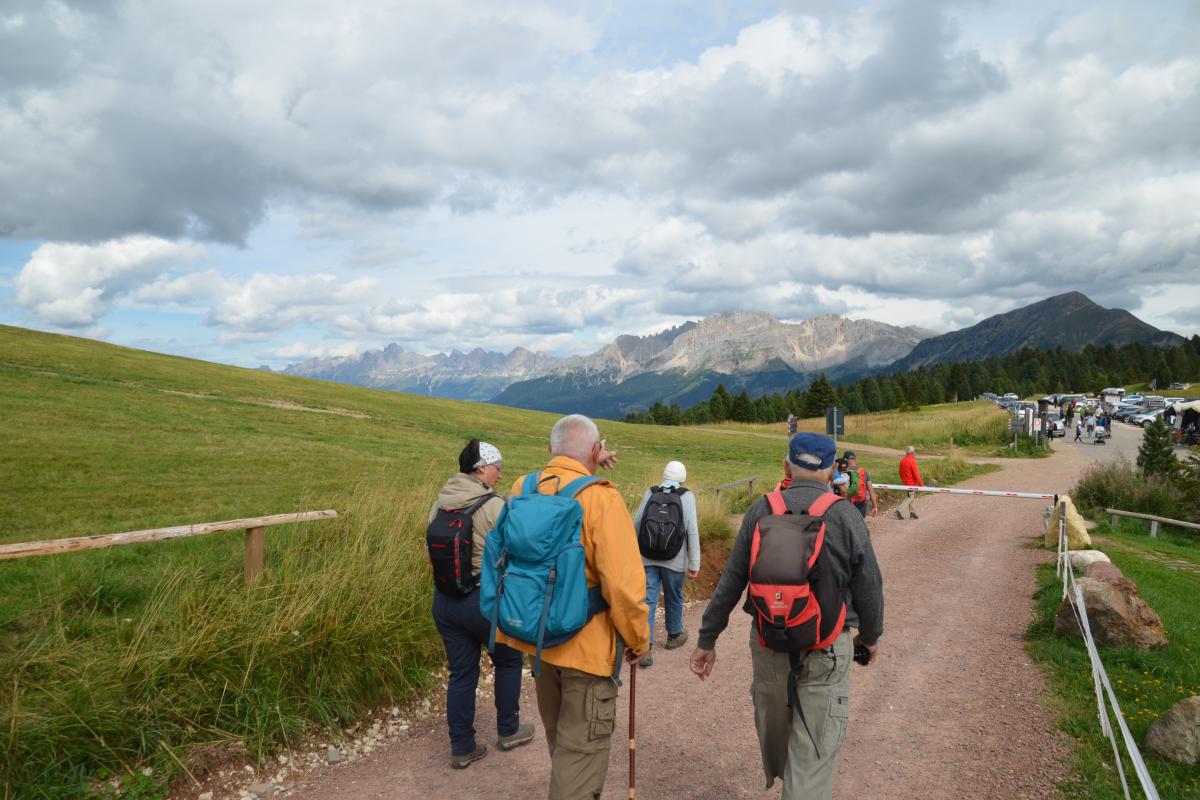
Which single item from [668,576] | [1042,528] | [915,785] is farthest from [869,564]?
[1042,528]

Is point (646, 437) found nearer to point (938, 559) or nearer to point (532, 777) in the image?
point (938, 559)

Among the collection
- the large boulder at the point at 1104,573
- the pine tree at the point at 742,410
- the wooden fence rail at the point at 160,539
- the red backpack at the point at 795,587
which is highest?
the red backpack at the point at 795,587

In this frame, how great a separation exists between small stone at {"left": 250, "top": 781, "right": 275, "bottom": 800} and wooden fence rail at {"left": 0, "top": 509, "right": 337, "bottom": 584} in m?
1.73

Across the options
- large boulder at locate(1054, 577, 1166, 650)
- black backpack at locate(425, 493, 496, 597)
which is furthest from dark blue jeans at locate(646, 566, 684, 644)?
large boulder at locate(1054, 577, 1166, 650)

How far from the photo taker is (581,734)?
346 centimetres

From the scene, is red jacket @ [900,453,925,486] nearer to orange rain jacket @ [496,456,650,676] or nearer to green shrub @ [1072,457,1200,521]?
green shrub @ [1072,457,1200,521]

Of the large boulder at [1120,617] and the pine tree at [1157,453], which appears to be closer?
the large boulder at [1120,617]

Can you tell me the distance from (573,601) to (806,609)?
3.81 ft

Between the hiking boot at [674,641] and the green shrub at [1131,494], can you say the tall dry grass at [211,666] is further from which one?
the green shrub at [1131,494]

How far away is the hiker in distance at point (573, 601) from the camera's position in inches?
131

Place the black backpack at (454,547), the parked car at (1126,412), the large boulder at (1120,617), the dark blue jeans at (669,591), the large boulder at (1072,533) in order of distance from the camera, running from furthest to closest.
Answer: the parked car at (1126,412), the large boulder at (1072,533), the dark blue jeans at (669,591), the large boulder at (1120,617), the black backpack at (454,547)

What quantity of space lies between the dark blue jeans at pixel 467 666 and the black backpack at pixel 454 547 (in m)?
0.13

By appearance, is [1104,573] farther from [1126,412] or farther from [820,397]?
[820,397]

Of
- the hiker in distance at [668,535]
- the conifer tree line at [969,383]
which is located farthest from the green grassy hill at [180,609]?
the conifer tree line at [969,383]
